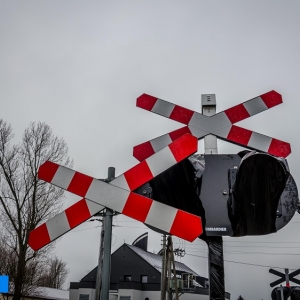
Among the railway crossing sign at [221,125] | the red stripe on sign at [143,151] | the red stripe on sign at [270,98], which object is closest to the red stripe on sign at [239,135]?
the railway crossing sign at [221,125]

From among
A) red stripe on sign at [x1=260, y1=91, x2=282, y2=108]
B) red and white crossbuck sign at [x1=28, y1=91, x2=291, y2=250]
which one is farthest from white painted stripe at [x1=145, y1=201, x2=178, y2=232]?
red stripe on sign at [x1=260, y1=91, x2=282, y2=108]

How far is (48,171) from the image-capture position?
8.76ft

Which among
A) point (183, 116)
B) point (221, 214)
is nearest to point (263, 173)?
point (221, 214)

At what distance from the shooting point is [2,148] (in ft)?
65.6

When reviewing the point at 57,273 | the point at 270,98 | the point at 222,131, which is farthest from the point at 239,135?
the point at 57,273

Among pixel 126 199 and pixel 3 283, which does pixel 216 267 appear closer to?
pixel 126 199

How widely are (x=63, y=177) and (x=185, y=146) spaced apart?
851mm

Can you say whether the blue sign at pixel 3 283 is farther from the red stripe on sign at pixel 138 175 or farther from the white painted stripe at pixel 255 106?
the white painted stripe at pixel 255 106

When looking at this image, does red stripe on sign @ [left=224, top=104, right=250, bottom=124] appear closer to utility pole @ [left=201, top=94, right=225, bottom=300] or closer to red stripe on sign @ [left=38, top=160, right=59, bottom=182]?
utility pole @ [left=201, top=94, right=225, bottom=300]

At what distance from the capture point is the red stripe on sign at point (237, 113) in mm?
3686

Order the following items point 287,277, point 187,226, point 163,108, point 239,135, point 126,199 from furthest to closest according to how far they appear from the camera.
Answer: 1. point 287,277
2. point 163,108
3. point 239,135
4. point 126,199
5. point 187,226

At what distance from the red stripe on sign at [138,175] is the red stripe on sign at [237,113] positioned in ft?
4.78

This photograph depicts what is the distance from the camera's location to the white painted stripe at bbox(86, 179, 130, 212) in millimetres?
2502

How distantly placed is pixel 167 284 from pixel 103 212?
16.5 m
